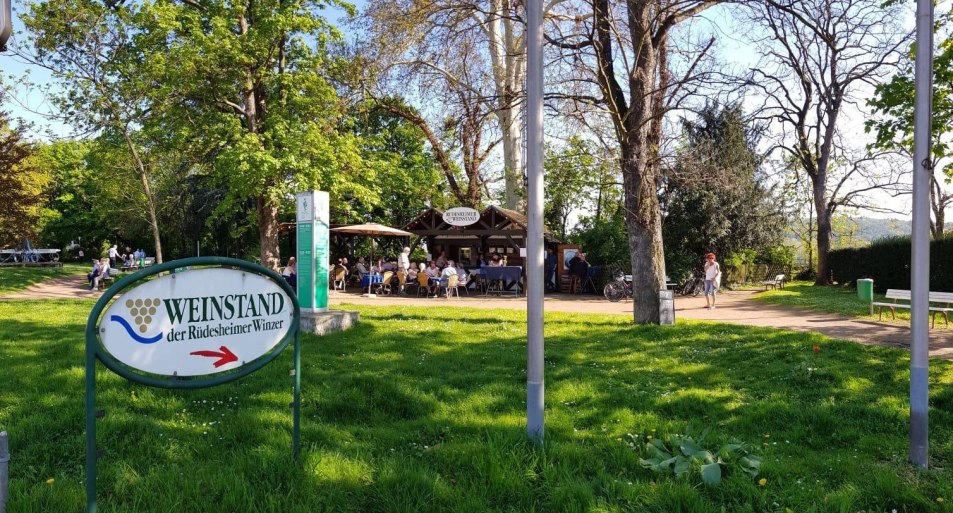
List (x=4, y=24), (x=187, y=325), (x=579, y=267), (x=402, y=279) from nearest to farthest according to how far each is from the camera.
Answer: (x=4, y=24) < (x=187, y=325) < (x=402, y=279) < (x=579, y=267)

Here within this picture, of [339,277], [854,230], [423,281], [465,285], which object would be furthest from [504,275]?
[854,230]

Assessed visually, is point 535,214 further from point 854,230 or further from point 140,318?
point 854,230

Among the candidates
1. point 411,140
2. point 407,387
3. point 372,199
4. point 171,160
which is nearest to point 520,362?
point 407,387

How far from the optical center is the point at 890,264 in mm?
22656

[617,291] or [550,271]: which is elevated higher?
[550,271]

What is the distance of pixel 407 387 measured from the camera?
6055 mm

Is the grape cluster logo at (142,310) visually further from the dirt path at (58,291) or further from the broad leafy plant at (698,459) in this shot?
the dirt path at (58,291)

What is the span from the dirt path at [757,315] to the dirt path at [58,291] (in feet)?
25.4

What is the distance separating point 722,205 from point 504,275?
390 inches

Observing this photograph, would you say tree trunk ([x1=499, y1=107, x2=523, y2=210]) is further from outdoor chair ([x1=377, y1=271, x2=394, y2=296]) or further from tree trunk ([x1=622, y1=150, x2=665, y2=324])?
tree trunk ([x1=622, y1=150, x2=665, y2=324])

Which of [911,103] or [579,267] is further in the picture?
[579,267]

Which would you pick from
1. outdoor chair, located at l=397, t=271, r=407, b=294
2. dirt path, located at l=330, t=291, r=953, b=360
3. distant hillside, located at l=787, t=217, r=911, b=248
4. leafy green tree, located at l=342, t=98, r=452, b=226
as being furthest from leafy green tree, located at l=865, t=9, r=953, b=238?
distant hillside, located at l=787, t=217, r=911, b=248

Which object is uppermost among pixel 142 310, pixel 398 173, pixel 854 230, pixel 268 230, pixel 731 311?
pixel 398 173

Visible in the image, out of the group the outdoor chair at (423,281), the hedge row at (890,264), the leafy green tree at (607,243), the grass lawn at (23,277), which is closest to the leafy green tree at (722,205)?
the leafy green tree at (607,243)
